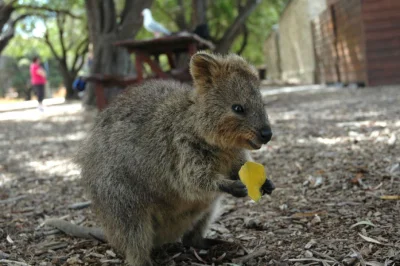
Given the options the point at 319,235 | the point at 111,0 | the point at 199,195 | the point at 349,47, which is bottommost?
the point at 319,235

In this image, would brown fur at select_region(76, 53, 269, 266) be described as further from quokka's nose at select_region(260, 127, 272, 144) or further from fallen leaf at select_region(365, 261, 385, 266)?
fallen leaf at select_region(365, 261, 385, 266)

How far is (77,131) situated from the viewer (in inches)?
367

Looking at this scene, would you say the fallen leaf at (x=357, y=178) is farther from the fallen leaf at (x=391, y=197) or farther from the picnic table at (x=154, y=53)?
the picnic table at (x=154, y=53)

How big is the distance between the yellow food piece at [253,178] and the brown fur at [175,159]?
94mm

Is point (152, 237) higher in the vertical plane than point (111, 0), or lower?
lower

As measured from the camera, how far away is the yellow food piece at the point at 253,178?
277 centimetres

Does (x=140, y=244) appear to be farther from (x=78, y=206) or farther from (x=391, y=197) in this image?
(x=391, y=197)

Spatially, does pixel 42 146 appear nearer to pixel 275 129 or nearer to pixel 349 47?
pixel 275 129

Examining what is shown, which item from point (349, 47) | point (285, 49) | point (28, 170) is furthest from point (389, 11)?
point (285, 49)

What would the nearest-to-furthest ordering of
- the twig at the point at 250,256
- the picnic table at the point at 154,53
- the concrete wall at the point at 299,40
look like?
1. the twig at the point at 250,256
2. the picnic table at the point at 154,53
3. the concrete wall at the point at 299,40

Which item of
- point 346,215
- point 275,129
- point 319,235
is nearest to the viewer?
point 319,235

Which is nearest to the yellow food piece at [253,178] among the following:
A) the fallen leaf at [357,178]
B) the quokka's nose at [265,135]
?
the quokka's nose at [265,135]

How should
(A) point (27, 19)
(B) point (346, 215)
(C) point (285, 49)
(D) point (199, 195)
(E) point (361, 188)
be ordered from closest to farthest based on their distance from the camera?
(D) point (199, 195) → (B) point (346, 215) → (E) point (361, 188) → (A) point (27, 19) → (C) point (285, 49)

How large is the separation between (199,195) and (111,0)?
11.2 m
